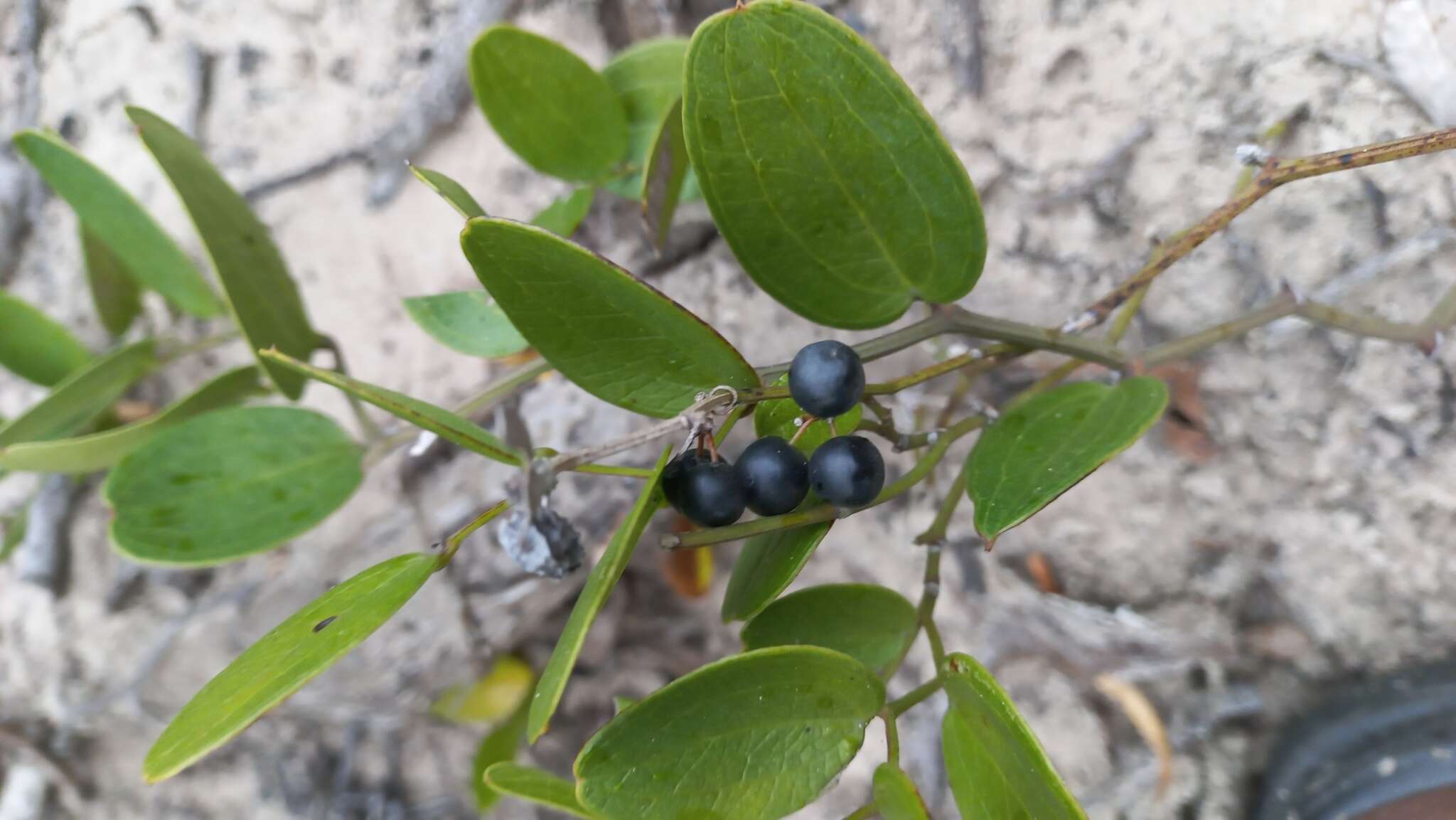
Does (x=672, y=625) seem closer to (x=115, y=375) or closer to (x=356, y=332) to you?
(x=356, y=332)

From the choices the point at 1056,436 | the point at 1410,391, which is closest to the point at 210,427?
the point at 1056,436

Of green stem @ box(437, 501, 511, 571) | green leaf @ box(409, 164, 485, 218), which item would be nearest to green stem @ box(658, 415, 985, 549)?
green stem @ box(437, 501, 511, 571)

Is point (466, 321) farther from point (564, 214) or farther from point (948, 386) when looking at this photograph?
point (948, 386)

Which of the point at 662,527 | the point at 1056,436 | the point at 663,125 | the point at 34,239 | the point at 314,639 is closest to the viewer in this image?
the point at 314,639

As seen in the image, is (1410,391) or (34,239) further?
(34,239)

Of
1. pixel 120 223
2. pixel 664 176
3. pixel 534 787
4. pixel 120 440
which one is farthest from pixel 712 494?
pixel 120 223

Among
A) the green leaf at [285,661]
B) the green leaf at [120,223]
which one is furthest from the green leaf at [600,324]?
the green leaf at [120,223]
